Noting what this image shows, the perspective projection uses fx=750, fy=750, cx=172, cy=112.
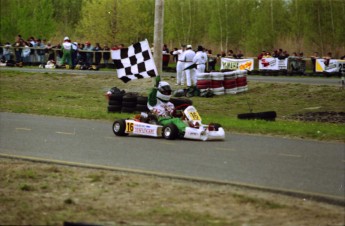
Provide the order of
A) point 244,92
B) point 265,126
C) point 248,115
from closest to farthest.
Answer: point 265,126, point 248,115, point 244,92

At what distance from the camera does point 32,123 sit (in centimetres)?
1662

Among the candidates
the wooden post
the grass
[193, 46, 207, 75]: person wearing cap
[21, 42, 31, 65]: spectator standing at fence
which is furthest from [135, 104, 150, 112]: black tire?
[21, 42, 31, 65]: spectator standing at fence

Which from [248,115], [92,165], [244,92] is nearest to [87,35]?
[244,92]

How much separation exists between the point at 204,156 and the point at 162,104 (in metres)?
2.65

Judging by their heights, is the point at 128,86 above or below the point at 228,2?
below

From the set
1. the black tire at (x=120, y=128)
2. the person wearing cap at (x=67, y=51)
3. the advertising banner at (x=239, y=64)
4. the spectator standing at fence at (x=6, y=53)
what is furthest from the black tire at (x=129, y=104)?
the spectator standing at fence at (x=6, y=53)

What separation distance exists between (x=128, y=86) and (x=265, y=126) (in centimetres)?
1307

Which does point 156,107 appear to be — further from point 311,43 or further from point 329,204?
point 311,43

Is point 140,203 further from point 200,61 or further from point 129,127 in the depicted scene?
point 200,61

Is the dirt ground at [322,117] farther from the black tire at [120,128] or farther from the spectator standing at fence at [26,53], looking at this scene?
the spectator standing at fence at [26,53]

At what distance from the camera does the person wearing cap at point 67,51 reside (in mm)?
36944

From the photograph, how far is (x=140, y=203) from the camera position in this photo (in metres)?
8.16

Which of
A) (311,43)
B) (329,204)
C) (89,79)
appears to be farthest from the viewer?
(311,43)

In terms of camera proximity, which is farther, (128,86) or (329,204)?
(128,86)
